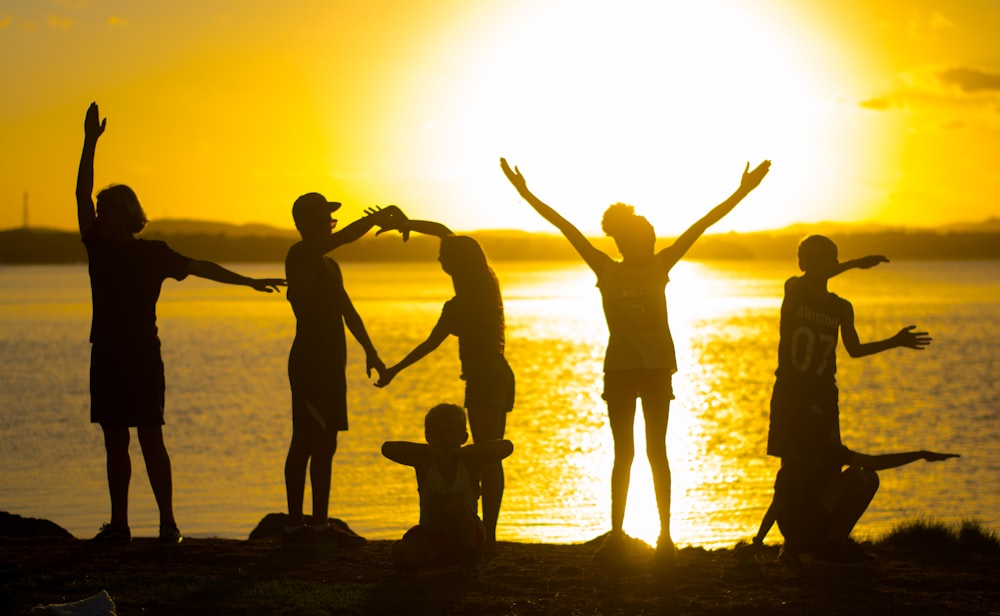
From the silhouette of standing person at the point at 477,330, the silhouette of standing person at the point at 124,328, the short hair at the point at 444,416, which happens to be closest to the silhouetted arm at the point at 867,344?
the silhouette of standing person at the point at 477,330

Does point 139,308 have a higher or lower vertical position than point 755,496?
higher

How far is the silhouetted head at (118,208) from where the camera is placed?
734 cm

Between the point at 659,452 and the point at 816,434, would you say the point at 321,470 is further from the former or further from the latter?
the point at 816,434

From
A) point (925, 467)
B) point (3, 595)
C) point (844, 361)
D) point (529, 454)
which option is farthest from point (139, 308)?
point (844, 361)

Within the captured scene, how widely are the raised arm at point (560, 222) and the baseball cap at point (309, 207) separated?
1.14 meters

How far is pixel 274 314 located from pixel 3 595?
63048mm

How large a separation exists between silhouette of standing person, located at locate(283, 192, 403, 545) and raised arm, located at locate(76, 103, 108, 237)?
1.29 metres

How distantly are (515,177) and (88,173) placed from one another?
2.69 m

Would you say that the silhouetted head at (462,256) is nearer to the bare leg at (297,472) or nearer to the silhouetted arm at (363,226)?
the silhouetted arm at (363,226)

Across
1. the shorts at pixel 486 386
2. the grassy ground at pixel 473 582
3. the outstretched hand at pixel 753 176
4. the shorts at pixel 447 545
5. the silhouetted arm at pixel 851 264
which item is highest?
the outstretched hand at pixel 753 176

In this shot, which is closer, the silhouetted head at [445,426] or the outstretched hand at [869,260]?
the silhouetted head at [445,426]

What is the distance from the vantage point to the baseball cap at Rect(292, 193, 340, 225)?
7344mm

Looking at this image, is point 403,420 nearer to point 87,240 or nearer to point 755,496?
point 755,496

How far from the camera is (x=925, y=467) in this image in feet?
60.3
